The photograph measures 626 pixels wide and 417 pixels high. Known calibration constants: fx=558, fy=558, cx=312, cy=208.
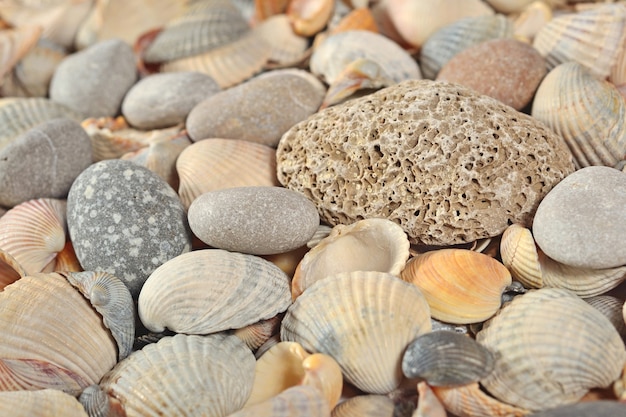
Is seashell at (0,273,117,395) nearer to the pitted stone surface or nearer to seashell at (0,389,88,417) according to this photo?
seashell at (0,389,88,417)

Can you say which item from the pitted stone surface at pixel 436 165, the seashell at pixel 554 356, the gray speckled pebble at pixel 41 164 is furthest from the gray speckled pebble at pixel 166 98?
the seashell at pixel 554 356

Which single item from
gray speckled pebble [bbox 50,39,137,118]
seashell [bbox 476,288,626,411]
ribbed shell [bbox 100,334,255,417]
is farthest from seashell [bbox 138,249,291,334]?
gray speckled pebble [bbox 50,39,137,118]

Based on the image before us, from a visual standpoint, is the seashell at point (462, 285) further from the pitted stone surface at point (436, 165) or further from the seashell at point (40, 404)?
the seashell at point (40, 404)

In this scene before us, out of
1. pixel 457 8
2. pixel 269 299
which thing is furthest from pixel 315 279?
pixel 457 8

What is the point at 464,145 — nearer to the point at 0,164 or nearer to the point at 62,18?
the point at 0,164

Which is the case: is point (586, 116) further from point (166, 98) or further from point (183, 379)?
point (166, 98)

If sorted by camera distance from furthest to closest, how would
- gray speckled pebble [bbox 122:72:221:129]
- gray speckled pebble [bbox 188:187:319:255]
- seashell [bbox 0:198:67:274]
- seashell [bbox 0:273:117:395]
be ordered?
gray speckled pebble [bbox 122:72:221:129] → seashell [bbox 0:198:67:274] → gray speckled pebble [bbox 188:187:319:255] → seashell [bbox 0:273:117:395]

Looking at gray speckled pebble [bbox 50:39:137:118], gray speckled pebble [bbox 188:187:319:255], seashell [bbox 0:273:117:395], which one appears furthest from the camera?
gray speckled pebble [bbox 50:39:137:118]
